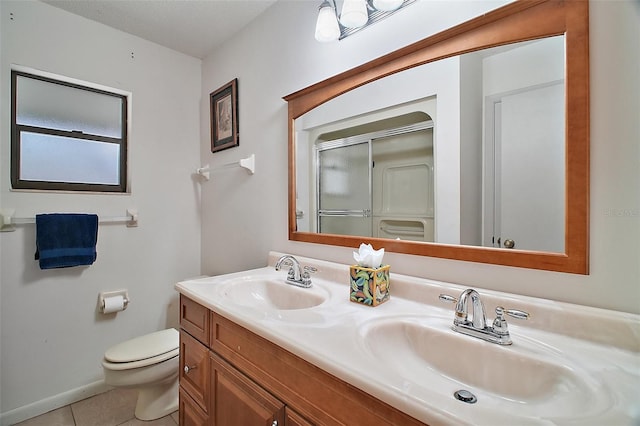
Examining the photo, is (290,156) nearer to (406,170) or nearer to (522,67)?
(406,170)

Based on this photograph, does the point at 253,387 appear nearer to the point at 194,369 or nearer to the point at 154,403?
the point at 194,369

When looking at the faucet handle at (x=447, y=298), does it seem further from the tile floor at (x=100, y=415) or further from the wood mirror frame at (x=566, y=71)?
the tile floor at (x=100, y=415)

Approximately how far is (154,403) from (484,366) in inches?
72.5

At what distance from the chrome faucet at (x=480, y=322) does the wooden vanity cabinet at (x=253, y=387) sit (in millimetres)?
348

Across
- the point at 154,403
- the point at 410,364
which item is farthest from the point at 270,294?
the point at 154,403

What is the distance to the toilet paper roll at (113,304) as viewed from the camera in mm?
1918

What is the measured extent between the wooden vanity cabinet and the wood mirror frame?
597mm

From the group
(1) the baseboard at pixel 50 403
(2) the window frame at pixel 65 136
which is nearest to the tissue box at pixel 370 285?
(2) the window frame at pixel 65 136

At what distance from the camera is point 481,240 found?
953 mm

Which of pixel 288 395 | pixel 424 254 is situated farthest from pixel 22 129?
pixel 424 254

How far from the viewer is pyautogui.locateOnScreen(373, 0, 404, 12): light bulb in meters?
1.12

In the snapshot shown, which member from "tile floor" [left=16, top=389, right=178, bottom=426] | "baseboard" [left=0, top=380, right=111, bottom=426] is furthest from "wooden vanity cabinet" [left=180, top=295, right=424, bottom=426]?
"baseboard" [left=0, top=380, right=111, bottom=426]

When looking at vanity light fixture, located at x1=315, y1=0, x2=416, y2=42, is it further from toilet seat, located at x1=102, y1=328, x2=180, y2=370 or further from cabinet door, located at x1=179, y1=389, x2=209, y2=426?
toilet seat, located at x1=102, y1=328, x2=180, y2=370

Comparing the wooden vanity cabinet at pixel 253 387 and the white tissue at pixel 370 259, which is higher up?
the white tissue at pixel 370 259
